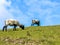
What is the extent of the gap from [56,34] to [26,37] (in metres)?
4.76

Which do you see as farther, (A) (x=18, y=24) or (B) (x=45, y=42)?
(A) (x=18, y=24)

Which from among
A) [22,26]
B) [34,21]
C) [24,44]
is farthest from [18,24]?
[24,44]

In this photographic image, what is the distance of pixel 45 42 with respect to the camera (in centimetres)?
2834

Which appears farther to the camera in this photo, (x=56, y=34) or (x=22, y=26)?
(x=22, y=26)

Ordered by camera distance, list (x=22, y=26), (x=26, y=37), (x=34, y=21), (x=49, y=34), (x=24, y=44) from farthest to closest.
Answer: (x=34, y=21) → (x=22, y=26) → (x=49, y=34) → (x=26, y=37) → (x=24, y=44)

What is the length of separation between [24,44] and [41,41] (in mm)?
2185

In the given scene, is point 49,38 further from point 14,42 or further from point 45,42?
point 14,42

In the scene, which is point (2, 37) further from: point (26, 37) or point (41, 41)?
point (41, 41)

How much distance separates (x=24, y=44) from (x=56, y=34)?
20.4 feet

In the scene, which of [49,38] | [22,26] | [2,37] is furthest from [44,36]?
[22,26]

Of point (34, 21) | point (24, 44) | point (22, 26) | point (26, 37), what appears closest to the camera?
point (24, 44)

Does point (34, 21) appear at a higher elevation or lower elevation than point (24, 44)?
higher

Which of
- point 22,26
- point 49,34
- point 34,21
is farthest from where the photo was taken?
point 34,21

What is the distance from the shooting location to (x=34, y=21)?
5059 centimetres
